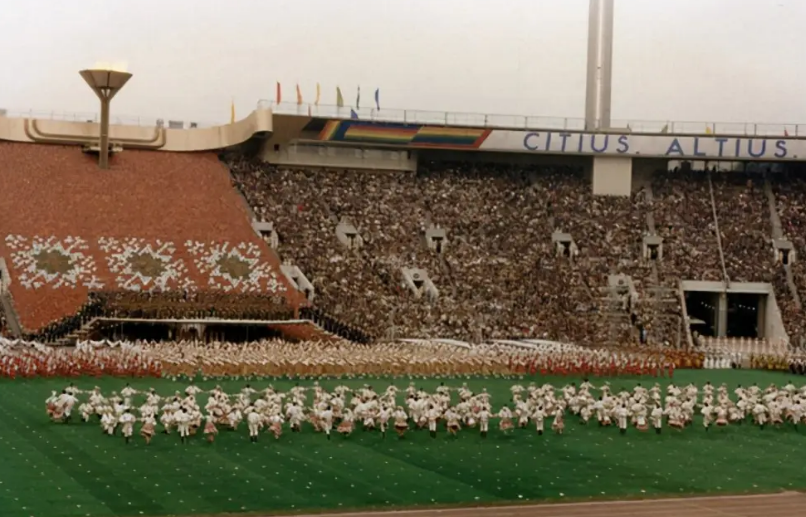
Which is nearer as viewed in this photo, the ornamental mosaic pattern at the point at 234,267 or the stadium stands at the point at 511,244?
the ornamental mosaic pattern at the point at 234,267

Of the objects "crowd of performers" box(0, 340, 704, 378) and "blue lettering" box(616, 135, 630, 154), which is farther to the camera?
"blue lettering" box(616, 135, 630, 154)

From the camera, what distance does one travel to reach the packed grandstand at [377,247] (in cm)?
5172

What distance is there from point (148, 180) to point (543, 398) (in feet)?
114

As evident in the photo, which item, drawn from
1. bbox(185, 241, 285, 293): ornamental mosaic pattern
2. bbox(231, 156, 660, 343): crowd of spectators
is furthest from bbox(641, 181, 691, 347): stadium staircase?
bbox(185, 241, 285, 293): ornamental mosaic pattern

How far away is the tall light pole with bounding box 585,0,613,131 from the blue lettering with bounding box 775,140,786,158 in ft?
28.0

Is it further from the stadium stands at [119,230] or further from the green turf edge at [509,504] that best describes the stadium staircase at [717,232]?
the green turf edge at [509,504]

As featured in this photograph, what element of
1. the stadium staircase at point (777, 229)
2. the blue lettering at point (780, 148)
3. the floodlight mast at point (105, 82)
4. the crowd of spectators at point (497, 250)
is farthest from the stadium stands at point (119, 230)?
the blue lettering at point (780, 148)

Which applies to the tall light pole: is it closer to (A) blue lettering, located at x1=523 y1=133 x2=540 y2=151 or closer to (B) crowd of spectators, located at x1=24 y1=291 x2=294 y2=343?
(A) blue lettering, located at x1=523 y1=133 x2=540 y2=151

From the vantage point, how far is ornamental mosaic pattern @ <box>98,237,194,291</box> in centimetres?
5325

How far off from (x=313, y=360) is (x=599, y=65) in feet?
98.2

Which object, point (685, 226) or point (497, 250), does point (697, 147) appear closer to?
point (685, 226)

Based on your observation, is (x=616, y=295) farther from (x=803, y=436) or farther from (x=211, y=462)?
(x=211, y=462)

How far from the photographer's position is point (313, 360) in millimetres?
40219

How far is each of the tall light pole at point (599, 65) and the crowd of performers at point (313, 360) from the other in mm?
20948
